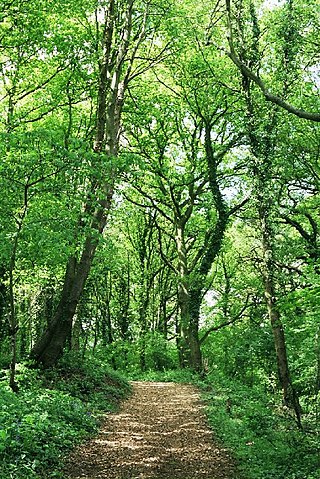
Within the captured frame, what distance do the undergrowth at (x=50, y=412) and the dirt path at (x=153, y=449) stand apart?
0.36 meters

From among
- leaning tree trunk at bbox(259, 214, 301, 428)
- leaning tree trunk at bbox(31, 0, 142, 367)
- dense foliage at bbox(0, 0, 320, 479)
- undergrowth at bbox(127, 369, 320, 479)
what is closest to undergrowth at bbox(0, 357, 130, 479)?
dense foliage at bbox(0, 0, 320, 479)

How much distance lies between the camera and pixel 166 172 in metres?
21.6

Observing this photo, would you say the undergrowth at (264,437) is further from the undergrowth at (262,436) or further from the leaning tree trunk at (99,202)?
the leaning tree trunk at (99,202)

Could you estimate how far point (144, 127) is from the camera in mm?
21188

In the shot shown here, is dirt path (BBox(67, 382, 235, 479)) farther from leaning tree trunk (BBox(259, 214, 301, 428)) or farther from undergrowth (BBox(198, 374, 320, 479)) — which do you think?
leaning tree trunk (BBox(259, 214, 301, 428))

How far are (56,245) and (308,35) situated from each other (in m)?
12.9

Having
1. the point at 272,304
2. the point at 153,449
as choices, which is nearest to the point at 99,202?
the point at 272,304

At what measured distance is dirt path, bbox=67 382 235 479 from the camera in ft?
23.1

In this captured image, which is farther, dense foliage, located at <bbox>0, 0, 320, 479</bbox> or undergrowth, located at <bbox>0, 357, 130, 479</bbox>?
dense foliage, located at <bbox>0, 0, 320, 479</bbox>

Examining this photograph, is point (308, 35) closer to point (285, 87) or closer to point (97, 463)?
point (285, 87)

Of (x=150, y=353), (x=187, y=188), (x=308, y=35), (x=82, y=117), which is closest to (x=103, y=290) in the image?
(x=150, y=353)

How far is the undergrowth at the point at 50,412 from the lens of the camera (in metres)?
6.32

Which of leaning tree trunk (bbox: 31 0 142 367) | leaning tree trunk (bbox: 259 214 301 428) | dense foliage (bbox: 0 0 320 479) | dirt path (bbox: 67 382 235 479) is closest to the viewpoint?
dirt path (bbox: 67 382 235 479)

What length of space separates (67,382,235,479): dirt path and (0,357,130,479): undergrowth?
362 mm
